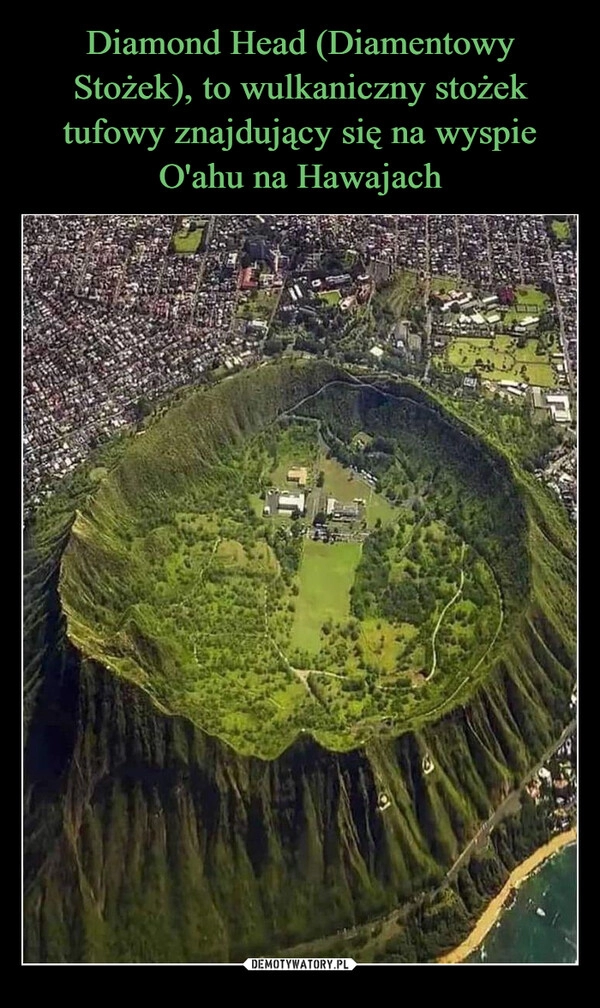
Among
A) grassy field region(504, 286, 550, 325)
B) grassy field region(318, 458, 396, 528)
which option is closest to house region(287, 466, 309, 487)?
grassy field region(318, 458, 396, 528)

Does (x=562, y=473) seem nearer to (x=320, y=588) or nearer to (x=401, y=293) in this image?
(x=320, y=588)

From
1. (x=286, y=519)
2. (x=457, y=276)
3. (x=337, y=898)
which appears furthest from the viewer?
(x=457, y=276)

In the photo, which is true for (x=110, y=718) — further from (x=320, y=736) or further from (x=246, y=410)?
(x=246, y=410)

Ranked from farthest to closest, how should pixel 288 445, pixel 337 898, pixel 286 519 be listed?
pixel 288 445 < pixel 286 519 < pixel 337 898
